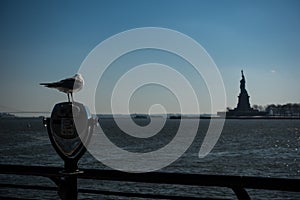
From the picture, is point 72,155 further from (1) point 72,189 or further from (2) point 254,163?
(2) point 254,163

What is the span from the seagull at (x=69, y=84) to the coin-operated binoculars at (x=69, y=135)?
12cm

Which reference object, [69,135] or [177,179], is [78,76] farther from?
[177,179]

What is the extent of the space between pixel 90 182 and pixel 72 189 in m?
18.3

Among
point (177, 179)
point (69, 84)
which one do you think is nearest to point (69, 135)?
point (69, 84)

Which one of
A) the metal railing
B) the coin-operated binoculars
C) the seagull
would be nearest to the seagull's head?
the seagull

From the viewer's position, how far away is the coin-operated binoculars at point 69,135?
10.0ft

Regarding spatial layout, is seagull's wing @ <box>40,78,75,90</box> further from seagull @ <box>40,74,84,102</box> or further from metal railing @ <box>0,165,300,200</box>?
metal railing @ <box>0,165,300,200</box>

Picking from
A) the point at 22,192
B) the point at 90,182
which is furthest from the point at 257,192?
the point at 22,192

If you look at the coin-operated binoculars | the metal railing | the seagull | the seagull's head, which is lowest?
the metal railing

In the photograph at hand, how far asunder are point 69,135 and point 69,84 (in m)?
0.41

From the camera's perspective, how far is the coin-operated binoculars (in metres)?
3.05

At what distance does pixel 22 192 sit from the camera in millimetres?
18922

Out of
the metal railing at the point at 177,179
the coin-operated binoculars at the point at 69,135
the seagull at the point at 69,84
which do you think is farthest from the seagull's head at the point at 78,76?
the metal railing at the point at 177,179

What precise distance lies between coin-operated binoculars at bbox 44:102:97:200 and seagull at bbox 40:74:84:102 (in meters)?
0.12
